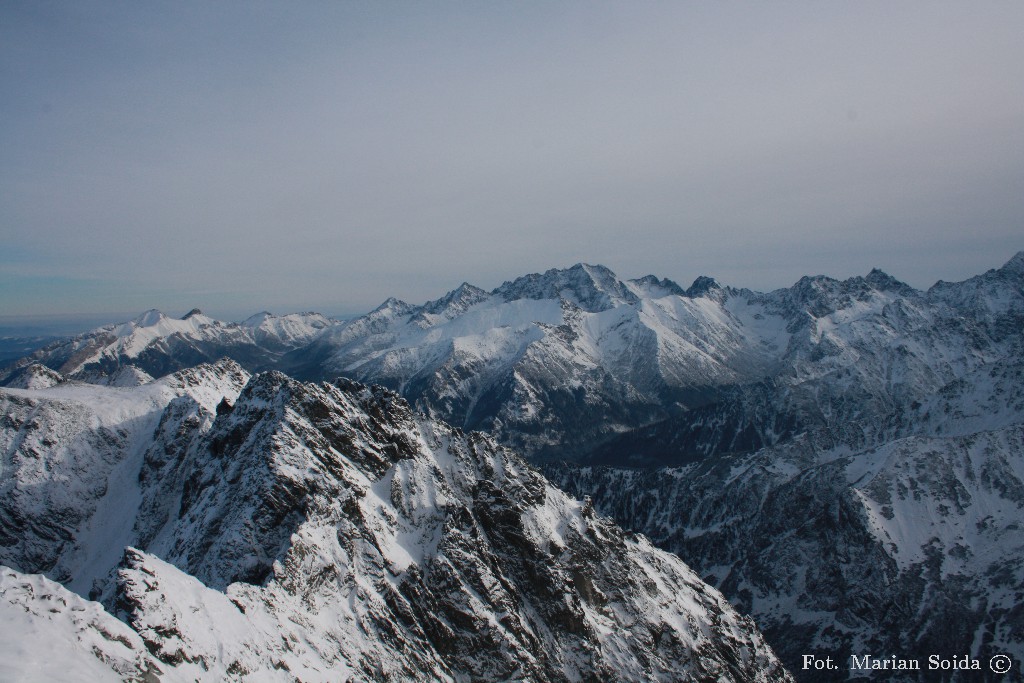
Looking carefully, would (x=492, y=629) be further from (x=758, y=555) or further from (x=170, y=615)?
(x=758, y=555)

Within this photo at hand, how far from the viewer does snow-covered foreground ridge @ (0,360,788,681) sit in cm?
4872

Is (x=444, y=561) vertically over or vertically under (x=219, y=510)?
under

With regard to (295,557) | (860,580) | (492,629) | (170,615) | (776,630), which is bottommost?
(776,630)

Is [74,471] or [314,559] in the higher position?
[314,559]

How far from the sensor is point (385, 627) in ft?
233

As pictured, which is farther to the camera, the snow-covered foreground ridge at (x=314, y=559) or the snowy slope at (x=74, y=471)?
the snowy slope at (x=74, y=471)

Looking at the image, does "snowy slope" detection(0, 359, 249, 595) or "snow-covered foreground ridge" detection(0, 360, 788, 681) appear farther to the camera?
"snowy slope" detection(0, 359, 249, 595)

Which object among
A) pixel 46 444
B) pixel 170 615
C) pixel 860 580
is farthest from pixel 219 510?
pixel 860 580

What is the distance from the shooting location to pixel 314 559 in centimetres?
7094

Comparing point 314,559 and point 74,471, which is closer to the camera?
point 314,559

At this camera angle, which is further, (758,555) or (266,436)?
(758,555)

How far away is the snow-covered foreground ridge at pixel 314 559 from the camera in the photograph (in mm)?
48719

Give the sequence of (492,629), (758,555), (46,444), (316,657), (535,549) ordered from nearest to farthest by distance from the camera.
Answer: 1. (316,657)
2. (492,629)
3. (535,549)
4. (46,444)
5. (758,555)

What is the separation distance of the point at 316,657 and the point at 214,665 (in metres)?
14.4
